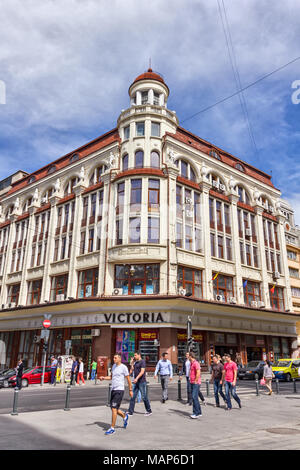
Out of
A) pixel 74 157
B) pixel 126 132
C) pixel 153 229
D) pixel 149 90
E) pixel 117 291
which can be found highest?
pixel 149 90

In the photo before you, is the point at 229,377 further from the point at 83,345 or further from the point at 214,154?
the point at 214,154

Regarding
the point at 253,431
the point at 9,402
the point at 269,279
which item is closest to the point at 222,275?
the point at 269,279

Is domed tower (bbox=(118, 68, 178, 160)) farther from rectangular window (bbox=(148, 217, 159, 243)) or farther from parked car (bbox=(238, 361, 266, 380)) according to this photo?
parked car (bbox=(238, 361, 266, 380))

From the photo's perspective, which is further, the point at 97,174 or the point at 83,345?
the point at 97,174

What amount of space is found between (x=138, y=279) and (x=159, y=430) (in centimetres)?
2074

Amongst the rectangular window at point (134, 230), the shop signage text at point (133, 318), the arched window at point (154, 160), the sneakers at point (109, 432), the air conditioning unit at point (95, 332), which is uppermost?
the arched window at point (154, 160)

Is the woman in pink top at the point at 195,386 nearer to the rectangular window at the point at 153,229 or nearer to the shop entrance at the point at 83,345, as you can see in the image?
the rectangular window at the point at 153,229

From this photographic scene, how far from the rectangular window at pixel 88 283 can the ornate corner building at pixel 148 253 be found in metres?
0.12

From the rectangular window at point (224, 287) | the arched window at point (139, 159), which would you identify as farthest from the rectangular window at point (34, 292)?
the rectangular window at point (224, 287)

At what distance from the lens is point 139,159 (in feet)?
107

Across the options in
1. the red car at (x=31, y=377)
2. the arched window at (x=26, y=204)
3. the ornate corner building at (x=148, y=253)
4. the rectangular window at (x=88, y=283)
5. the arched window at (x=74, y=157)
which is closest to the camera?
the red car at (x=31, y=377)

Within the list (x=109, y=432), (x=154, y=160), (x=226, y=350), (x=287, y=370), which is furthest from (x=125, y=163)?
(x=109, y=432)

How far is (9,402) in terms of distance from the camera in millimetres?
14328

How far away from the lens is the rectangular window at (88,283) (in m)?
31.0
